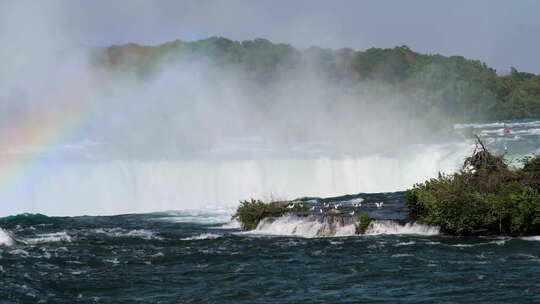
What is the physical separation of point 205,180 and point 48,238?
2374 cm

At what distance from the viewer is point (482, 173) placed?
1688 inches

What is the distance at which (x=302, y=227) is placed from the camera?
146 ft

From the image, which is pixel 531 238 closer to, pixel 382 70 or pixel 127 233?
pixel 127 233

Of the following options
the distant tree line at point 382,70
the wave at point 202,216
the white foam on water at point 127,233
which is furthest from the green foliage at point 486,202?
the distant tree line at point 382,70

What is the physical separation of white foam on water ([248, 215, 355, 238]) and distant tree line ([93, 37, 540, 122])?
82.4 metres

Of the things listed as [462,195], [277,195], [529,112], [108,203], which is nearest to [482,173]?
[462,195]

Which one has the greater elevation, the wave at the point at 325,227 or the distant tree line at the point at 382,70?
the distant tree line at the point at 382,70

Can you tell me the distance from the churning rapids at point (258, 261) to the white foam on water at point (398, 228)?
48 mm

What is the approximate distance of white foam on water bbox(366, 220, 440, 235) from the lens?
41.7 m

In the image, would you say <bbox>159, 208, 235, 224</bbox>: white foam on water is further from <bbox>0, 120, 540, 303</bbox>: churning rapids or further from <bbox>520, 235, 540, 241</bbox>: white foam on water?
<bbox>520, 235, 540, 241</bbox>: white foam on water

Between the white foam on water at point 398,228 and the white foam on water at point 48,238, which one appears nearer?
the white foam on water at point 398,228

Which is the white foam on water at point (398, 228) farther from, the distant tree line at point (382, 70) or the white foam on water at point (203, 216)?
the distant tree line at point (382, 70)

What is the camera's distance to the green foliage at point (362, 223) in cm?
4272

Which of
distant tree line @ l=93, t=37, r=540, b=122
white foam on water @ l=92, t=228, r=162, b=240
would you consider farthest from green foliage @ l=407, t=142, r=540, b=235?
distant tree line @ l=93, t=37, r=540, b=122
